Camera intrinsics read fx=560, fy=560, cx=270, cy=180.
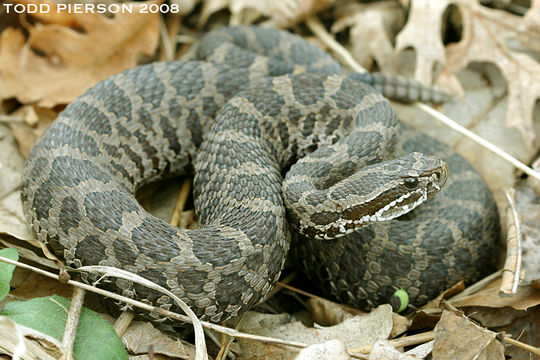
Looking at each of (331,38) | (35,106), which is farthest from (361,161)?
(35,106)

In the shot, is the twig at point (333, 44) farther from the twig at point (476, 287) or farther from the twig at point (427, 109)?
the twig at point (476, 287)

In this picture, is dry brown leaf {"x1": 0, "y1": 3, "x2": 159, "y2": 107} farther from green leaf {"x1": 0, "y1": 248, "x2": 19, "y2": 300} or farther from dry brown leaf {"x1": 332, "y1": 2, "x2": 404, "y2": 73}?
dry brown leaf {"x1": 332, "y1": 2, "x2": 404, "y2": 73}

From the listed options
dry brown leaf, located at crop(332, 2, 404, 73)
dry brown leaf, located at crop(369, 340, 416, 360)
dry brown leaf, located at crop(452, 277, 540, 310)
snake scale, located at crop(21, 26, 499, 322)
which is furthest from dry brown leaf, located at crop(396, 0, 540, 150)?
dry brown leaf, located at crop(369, 340, 416, 360)

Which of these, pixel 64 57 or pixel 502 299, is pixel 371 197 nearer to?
pixel 502 299

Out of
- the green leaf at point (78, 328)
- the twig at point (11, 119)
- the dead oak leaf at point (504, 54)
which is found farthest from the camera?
the dead oak leaf at point (504, 54)

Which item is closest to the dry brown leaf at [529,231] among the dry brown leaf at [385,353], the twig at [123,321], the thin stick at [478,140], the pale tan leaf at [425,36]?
the thin stick at [478,140]

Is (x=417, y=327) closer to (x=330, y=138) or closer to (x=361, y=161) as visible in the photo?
(x=361, y=161)
